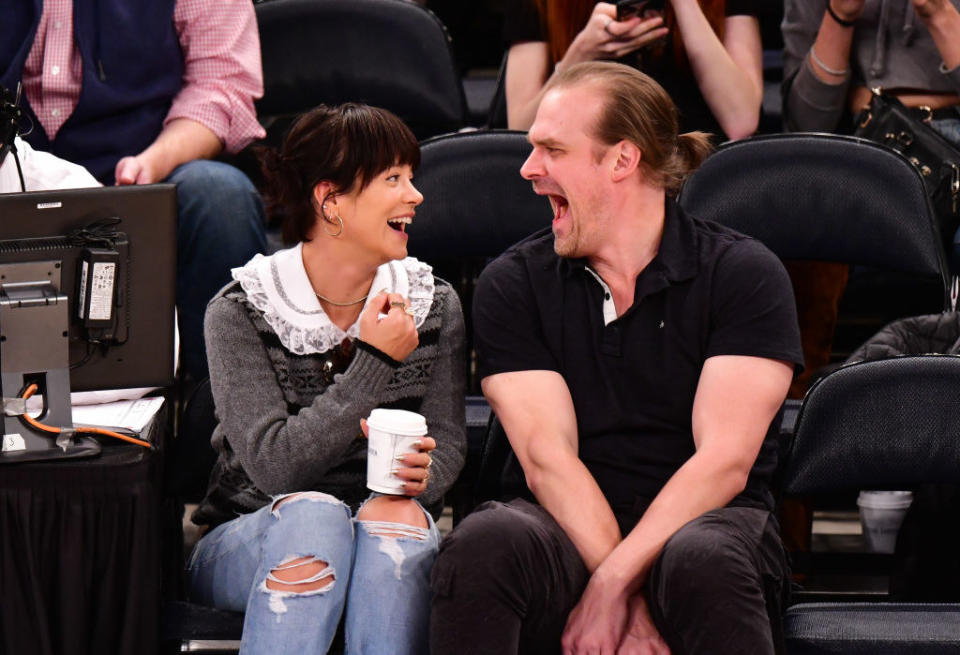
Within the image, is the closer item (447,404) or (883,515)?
(447,404)

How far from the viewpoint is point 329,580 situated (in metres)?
2.02

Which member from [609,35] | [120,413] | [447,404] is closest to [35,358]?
[120,413]

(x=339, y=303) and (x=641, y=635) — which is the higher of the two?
(x=339, y=303)

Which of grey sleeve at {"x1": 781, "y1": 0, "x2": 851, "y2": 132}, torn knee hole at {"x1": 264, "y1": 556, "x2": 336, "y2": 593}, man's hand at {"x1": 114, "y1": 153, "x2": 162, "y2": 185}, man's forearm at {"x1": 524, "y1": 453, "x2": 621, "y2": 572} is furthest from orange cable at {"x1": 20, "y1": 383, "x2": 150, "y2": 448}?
grey sleeve at {"x1": 781, "y1": 0, "x2": 851, "y2": 132}

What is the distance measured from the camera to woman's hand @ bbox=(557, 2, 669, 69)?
3033 millimetres

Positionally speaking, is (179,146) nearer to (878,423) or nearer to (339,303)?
(339,303)

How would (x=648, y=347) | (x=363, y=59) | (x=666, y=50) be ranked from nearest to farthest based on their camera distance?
(x=648, y=347) → (x=666, y=50) → (x=363, y=59)

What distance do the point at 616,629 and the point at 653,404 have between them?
1.33 feet

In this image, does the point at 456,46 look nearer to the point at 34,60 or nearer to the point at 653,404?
the point at 34,60

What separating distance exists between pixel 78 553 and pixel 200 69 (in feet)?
4.84

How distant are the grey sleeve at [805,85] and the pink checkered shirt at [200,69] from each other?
1.29 meters

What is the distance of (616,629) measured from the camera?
2010mm

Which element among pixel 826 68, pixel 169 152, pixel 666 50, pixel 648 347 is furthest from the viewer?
pixel 826 68

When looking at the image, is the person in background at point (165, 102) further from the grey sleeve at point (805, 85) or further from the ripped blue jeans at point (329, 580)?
the grey sleeve at point (805, 85)
